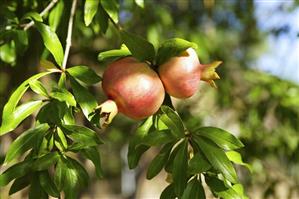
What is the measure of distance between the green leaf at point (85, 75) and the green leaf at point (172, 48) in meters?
0.16

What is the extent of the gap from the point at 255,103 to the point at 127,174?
25.1 feet

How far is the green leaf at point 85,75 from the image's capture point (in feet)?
3.78

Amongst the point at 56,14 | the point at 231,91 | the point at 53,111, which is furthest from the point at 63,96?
the point at 231,91

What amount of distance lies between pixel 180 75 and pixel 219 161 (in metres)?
0.21

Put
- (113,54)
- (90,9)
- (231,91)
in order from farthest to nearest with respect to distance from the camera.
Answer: (231,91), (90,9), (113,54)

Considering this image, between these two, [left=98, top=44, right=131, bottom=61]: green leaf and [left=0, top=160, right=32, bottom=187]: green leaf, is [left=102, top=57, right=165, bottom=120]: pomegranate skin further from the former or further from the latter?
[left=0, top=160, right=32, bottom=187]: green leaf

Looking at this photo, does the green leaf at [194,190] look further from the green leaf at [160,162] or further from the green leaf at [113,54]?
the green leaf at [113,54]

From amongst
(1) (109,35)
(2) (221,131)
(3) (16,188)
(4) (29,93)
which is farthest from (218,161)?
(4) (29,93)

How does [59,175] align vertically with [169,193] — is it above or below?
above

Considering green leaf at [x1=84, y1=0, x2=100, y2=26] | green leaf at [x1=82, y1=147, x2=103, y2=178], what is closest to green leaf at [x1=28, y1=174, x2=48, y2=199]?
green leaf at [x1=82, y1=147, x2=103, y2=178]

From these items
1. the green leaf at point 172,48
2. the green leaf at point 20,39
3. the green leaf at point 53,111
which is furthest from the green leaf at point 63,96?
the green leaf at point 20,39

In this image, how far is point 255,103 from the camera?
8.99ft

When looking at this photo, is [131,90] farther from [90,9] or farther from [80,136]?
[90,9]

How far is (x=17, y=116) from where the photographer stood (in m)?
1.10
